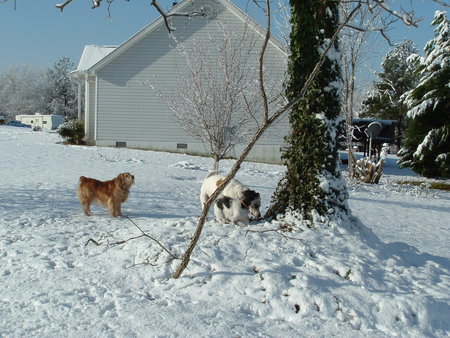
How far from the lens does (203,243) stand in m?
5.09

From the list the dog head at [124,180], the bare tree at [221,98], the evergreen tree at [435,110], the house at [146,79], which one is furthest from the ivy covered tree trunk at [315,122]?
the evergreen tree at [435,110]

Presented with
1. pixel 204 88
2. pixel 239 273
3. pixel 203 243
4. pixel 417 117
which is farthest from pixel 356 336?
pixel 417 117

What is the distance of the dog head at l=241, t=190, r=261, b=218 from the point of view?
19.3ft

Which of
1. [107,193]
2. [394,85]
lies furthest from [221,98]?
[394,85]

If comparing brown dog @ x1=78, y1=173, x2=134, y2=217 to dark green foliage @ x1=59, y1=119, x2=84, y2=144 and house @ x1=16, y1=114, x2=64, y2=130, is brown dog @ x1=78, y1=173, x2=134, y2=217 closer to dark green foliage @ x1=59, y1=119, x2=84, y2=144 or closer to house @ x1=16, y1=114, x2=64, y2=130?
dark green foliage @ x1=59, y1=119, x2=84, y2=144

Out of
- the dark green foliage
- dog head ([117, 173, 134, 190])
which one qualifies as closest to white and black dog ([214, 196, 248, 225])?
dog head ([117, 173, 134, 190])

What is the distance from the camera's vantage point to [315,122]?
5.67 meters

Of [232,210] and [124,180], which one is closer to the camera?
[232,210]

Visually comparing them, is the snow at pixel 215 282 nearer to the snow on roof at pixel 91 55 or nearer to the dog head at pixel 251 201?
the dog head at pixel 251 201

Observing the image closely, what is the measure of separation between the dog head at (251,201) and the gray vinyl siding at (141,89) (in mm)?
15091

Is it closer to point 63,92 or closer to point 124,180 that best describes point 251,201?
point 124,180

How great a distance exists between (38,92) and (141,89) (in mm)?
Result: 66331

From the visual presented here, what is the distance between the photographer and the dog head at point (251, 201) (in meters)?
5.87

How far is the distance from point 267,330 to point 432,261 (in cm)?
272
